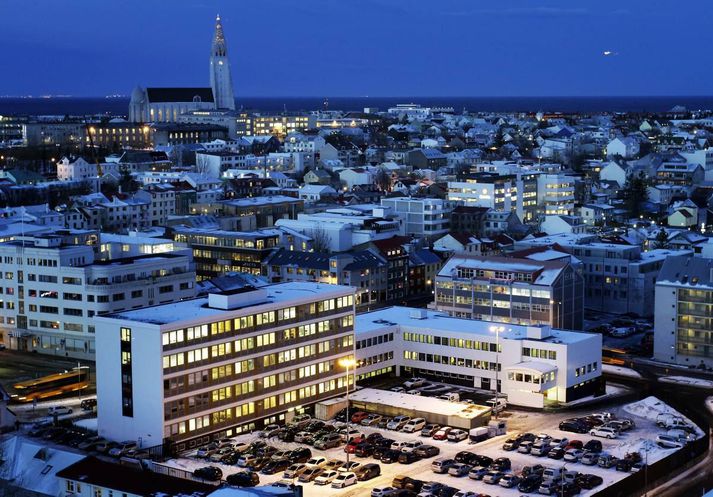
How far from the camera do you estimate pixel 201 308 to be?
2573 cm

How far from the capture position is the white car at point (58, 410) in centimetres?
2659

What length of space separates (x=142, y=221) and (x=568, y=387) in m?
31.9

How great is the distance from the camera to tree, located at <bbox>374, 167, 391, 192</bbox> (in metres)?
71.0

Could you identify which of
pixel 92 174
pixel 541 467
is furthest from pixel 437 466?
pixel 92 174

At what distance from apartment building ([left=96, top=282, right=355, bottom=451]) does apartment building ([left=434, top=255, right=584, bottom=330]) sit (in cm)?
781

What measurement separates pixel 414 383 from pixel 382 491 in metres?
8.25

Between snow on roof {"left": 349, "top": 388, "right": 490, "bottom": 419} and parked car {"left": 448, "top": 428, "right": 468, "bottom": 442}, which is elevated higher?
snow on roof {"left": 349, "top": 388, "right": 490, "bottom": 419}

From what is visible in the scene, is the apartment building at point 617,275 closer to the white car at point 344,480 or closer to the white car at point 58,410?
the white car at point 58,410

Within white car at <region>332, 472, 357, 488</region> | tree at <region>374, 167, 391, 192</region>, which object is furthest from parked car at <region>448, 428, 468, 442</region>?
tree at <region>374, 167, 391, 192</region>

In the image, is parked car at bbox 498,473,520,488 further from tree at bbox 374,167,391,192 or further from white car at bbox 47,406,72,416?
tree at bbox 374,167,391,192

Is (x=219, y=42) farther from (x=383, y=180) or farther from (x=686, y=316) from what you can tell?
(x=686, y=316)

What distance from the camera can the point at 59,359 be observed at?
108 ft

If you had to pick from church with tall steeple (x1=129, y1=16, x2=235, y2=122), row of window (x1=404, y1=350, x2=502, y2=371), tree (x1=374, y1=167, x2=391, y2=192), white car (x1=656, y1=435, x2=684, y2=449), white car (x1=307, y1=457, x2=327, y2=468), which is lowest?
white car (x1=656, y1=435, x2=684, y2=449)

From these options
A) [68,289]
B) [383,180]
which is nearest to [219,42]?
[383,180]
